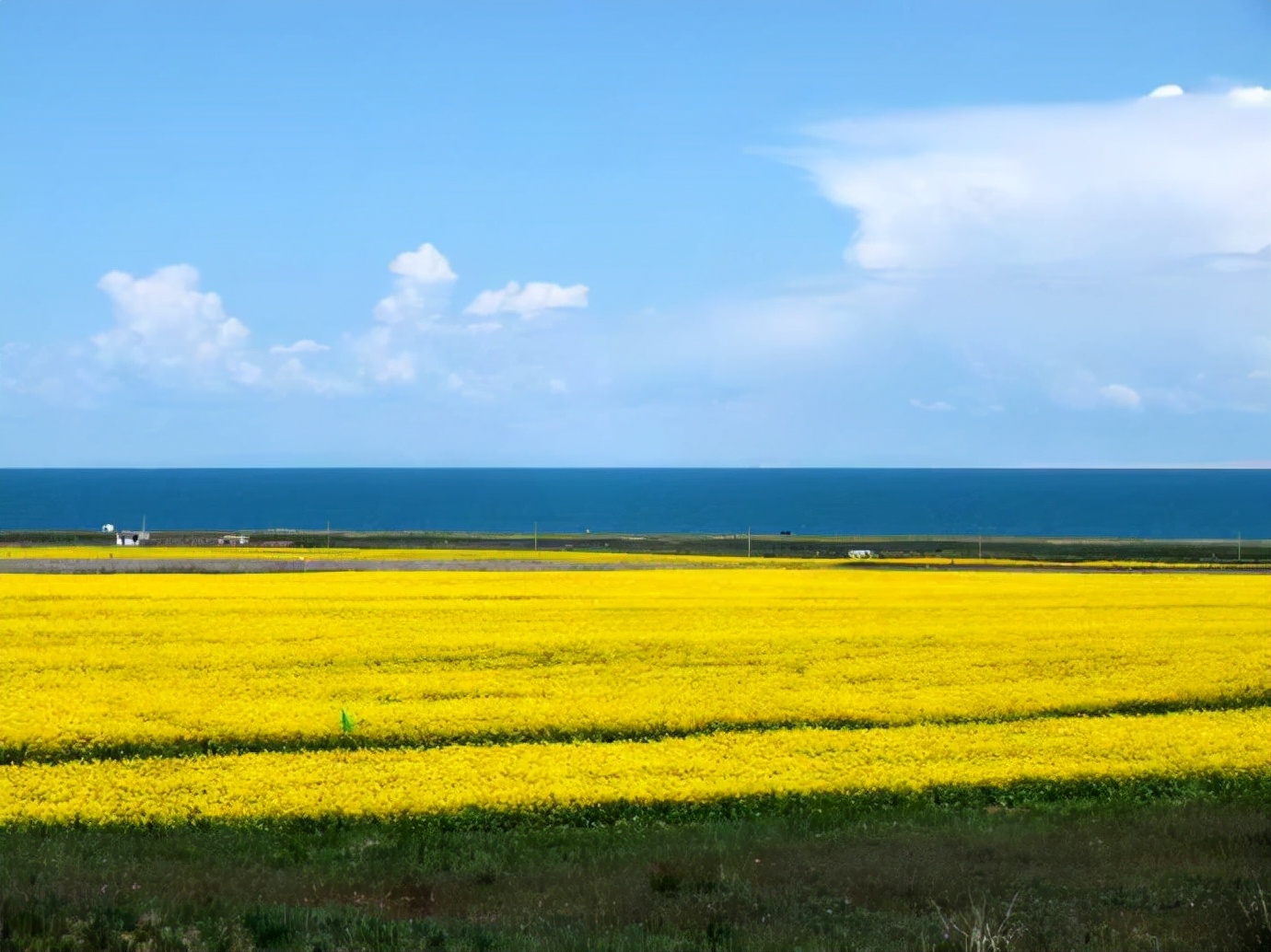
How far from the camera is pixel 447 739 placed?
668 inches

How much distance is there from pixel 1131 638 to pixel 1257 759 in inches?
320

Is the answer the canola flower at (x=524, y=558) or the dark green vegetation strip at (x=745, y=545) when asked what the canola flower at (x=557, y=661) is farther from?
the dark green vegetation strip at (x=745, y=545)

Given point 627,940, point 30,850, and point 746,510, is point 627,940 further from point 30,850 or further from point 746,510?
point 746,510

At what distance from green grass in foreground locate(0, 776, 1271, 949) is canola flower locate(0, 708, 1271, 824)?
30 centimetres

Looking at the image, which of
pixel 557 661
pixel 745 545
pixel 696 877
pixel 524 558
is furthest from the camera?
pixel 745 545

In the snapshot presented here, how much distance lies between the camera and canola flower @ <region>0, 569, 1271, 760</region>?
1744 centimetres

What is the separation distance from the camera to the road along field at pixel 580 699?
1487cm

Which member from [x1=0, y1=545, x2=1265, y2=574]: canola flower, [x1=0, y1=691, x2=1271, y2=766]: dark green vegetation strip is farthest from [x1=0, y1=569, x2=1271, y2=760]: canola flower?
[x1=0, y1=545, x2=1265, y2=574]: canola flower

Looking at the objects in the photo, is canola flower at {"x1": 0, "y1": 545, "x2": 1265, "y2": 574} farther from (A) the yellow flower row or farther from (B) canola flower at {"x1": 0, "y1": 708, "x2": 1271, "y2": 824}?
(B) canola flower at {"x1": 0, "y1": 708, "x2": 1271, "y2": 824}

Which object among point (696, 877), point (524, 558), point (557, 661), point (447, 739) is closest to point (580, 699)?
point (447, 739)

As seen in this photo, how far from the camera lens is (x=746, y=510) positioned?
18075cm

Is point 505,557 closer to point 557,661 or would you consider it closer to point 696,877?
point 557,661

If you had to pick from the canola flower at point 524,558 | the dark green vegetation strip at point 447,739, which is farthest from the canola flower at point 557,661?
the canola flower at point 524,558

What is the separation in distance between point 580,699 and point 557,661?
285 centimetres
